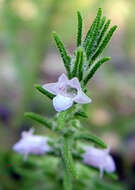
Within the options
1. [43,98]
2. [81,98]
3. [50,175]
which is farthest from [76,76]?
[43,98]

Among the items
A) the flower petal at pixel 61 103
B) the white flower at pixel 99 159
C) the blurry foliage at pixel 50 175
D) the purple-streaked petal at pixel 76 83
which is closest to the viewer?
the flower petal at pixel 61 103

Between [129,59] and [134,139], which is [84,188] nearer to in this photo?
[134,139]

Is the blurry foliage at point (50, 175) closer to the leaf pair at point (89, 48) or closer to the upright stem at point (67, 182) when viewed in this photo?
the upright stem at point (67, 182)

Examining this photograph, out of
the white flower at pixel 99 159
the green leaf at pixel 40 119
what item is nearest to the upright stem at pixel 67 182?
the white flower at pixel 99 159

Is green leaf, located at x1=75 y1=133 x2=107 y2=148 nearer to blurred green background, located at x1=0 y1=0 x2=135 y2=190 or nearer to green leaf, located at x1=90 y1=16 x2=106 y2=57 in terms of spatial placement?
green leaf, located at x1=90 y1=16 x2=106 y2=57

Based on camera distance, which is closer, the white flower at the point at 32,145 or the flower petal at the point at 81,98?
the flower petal at the point at 81,98

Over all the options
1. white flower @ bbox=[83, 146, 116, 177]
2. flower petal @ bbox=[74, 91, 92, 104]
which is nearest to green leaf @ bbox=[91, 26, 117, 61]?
flower petal @ bbox=[74, 91, 92, 104]
